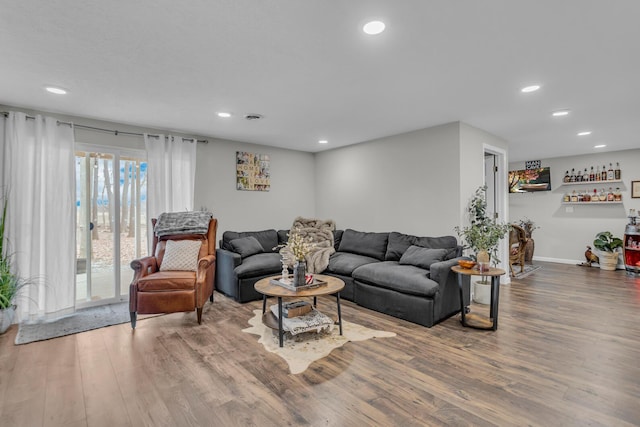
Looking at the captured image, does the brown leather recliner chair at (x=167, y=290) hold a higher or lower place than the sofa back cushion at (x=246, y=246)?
lower

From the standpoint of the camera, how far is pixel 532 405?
1.96 metres

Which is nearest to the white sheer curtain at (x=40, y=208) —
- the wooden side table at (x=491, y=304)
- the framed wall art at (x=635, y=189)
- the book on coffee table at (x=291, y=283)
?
the book on coffee table at (x=291, y=283)

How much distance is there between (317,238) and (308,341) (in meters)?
2.50

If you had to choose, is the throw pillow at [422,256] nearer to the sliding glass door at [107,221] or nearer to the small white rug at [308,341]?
the small white rug at [308,341]

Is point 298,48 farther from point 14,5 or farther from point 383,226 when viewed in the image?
point 383,226

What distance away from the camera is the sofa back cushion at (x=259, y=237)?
15.9 feet

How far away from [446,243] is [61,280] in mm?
4551

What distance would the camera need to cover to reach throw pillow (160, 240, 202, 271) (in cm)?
377

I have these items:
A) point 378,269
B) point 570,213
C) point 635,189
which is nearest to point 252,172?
point 378,269

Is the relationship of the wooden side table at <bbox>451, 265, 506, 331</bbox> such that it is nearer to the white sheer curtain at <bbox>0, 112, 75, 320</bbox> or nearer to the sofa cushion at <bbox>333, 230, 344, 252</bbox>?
the sofa cushion at <bbox>333, 230, 344, 252</bbox>

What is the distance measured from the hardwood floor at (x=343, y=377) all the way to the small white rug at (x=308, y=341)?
0.09 metres

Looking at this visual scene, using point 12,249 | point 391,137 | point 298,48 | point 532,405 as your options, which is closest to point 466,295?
point 532,405

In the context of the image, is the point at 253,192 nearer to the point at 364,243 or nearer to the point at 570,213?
the point at 364,243

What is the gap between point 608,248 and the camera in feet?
20.0
